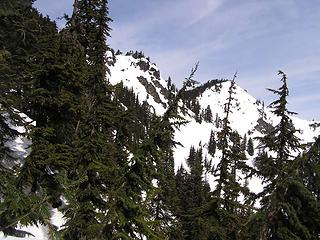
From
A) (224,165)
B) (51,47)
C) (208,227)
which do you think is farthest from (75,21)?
(208,227)

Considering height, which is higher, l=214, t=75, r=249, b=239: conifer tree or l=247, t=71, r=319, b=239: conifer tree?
l=214, t=75, r=249, b=239: conifer tree

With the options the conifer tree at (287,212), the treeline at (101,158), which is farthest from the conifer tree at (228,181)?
the conifer tree at (287,212)

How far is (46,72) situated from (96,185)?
18.4 feet

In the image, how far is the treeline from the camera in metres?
11.4

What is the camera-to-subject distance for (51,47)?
19.1 meters

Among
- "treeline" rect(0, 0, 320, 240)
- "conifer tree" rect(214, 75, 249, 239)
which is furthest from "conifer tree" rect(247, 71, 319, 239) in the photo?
"conifer tree" rect(214, 75, 249, 239)

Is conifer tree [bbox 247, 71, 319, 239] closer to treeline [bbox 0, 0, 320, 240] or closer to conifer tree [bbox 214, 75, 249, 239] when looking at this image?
treeline [bbox 0, 0, 320, 240]

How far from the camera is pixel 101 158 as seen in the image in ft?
60.0

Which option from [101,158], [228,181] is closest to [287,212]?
[101,158]

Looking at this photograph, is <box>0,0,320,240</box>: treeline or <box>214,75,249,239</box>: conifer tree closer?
<box>0,0,320,240</box>: treeline

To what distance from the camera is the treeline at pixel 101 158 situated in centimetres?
1139

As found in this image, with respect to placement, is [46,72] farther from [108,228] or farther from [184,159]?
[184,159]

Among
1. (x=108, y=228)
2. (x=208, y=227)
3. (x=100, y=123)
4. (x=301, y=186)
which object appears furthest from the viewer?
(x=208, y=227)

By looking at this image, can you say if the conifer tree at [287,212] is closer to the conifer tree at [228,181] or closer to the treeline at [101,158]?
the treeline at [101,158]
